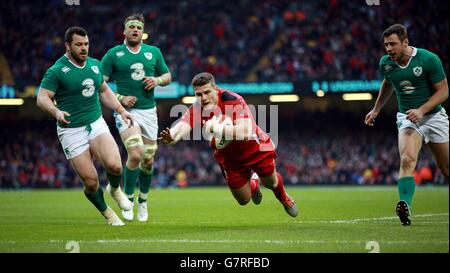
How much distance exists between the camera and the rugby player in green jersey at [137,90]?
1170 centimetres

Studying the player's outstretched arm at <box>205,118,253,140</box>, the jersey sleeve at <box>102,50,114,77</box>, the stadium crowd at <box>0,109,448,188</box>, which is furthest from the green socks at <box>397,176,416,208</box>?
the stadium crowd at <box>0,109,448,188</box>

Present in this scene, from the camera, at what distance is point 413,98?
390 inches

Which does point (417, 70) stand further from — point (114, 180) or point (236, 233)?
point (114, 180)

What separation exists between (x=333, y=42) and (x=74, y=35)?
24709mm

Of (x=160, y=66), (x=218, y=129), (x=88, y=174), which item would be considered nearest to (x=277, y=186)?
(x=218, y=129)

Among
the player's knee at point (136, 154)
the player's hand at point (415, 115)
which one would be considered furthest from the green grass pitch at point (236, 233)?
the player's hand at point (415, 115)

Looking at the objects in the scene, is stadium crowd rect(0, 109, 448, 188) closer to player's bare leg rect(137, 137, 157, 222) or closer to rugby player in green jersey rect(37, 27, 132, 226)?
player's bare leg rect(137, 137, 157, 222)

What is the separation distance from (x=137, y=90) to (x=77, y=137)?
76.2 inches

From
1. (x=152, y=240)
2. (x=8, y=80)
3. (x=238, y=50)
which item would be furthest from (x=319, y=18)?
(x=152, y=240)

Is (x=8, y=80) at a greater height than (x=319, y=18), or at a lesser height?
lesser

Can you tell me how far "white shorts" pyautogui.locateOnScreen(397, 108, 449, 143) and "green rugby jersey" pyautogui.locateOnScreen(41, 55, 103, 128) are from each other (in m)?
4.28
